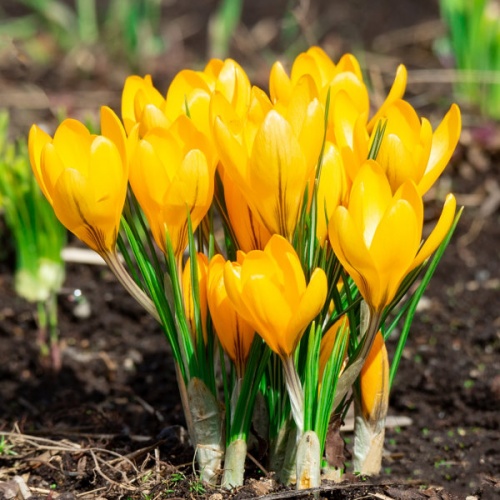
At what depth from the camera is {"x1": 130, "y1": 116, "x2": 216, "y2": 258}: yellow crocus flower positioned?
137cm

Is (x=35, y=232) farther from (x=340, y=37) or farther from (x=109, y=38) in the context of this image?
(x=340, y=37)

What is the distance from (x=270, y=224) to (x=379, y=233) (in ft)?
0.60

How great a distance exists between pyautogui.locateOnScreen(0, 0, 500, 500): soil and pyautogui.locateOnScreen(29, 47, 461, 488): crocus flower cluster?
14cm

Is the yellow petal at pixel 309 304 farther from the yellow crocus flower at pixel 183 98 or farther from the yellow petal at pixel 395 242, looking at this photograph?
the yellow crocus flower at pixel 183 98

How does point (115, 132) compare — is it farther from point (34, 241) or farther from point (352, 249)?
point (34, 241)

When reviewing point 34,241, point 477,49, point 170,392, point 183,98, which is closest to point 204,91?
point 183,98

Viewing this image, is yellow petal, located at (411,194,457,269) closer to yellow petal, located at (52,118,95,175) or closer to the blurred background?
yellow petal, located at (52,118,95,175)

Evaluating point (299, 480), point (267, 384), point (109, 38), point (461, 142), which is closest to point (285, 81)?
point (267, 384)

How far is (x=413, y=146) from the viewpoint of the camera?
1.44 m

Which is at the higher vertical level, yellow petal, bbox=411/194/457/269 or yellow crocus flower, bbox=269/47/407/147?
yellow crocus flower, bbox=269/47/407/147

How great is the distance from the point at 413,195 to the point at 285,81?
0.39 meters

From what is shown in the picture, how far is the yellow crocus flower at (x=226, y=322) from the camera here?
142 centimetres

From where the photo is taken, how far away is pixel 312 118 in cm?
133

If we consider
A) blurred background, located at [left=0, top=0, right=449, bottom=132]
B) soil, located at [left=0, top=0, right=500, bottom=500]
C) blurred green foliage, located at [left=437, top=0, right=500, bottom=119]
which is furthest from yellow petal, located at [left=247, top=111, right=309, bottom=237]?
blurred background, located at [left=0, top=0, right=449, bottom=132]
